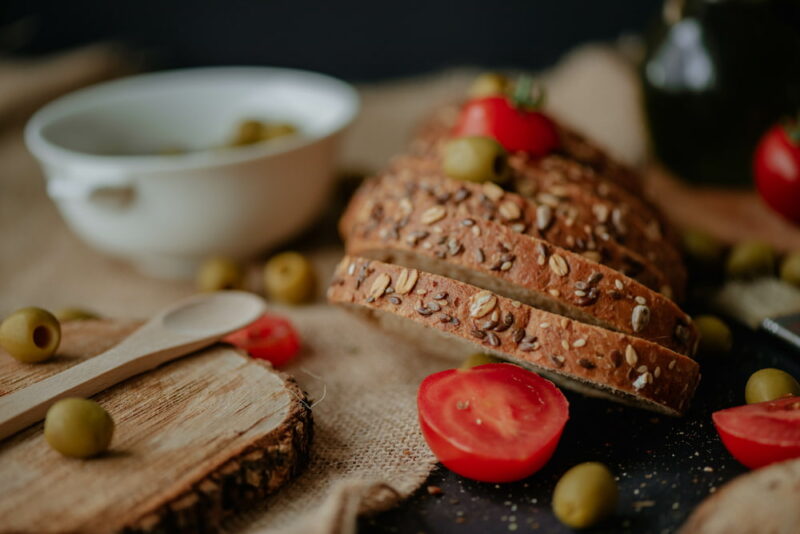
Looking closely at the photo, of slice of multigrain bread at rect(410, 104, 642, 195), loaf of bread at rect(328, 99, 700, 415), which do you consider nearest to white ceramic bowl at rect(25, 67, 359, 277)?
slice of multigrain bread at rect(410, 104, 642, 195)

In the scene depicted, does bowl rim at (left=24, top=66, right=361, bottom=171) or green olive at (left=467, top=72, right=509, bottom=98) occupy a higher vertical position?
green olive at (left=467, top=72, right=509, bottom=98)

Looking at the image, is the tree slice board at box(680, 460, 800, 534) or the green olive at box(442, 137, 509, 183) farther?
the green olive at box(442, 137, 509, 183)

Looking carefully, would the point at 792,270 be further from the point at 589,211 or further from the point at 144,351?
the point at 144,351

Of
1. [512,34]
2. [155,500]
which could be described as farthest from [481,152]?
[512,34]

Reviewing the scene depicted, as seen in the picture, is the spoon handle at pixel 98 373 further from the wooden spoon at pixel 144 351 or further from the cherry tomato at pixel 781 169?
the cherry tomato at pixel 781 169

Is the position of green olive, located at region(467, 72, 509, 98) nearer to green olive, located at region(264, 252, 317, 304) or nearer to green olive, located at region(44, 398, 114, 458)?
green olive, located at region(264, 252, 317, 304)

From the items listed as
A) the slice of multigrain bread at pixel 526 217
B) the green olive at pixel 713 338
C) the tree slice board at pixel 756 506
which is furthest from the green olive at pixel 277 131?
the tree slice board at pixel 756 506
